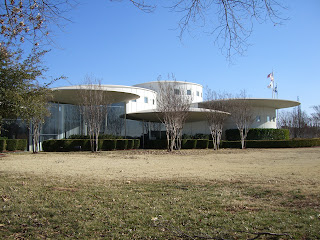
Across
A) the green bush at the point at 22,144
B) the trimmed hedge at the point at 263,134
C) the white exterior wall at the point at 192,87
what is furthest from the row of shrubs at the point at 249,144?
the green bush at the point at 22,144

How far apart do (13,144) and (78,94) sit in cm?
670

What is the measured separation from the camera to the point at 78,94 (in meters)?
26.2

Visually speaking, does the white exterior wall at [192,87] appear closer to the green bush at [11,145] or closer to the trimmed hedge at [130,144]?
the trimmed hedge at [130,144]

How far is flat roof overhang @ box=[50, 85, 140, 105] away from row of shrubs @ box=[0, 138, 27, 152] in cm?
437

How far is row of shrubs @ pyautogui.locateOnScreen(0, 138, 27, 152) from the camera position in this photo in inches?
965

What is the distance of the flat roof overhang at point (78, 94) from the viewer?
25.7 meters

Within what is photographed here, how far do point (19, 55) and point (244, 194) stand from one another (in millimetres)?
8388

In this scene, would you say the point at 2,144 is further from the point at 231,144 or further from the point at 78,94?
the point at 231,144

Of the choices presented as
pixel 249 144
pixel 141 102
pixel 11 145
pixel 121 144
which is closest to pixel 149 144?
pixel 141 102

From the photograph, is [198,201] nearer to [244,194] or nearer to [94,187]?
[244,194]

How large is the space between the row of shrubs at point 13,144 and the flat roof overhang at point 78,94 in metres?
4.37

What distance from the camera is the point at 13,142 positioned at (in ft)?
84.5

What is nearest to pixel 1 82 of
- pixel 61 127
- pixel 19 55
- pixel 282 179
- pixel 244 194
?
pixel 19 55

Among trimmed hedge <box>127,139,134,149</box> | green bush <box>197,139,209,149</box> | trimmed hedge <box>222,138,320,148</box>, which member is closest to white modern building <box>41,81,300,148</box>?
green bush <box>197,139,209,149</box>
